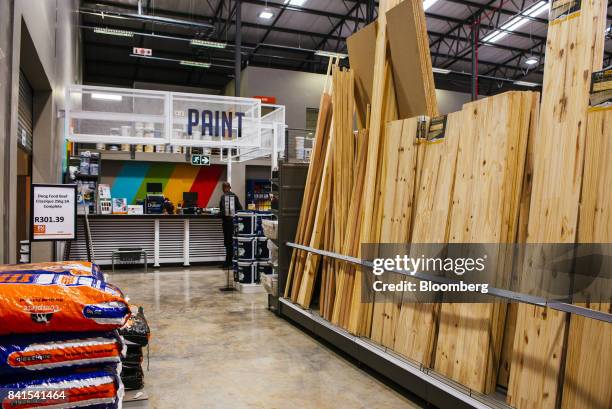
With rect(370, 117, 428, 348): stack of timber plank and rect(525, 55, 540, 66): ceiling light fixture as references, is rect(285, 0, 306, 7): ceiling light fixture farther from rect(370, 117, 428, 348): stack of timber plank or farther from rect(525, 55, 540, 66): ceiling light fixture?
rect(370, 117, 428, 348): stack of timber plank

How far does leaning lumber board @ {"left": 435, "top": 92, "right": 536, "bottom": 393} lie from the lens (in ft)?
8.94

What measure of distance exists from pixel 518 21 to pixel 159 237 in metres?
12.1

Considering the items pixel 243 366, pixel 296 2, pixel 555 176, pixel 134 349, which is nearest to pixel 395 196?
pixel 555 176

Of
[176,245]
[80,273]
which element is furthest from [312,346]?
[176,245]

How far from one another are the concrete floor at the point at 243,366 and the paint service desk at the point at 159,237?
12.0 feet

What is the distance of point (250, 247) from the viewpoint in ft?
23.8

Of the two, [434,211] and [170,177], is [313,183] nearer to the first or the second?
[434,211]

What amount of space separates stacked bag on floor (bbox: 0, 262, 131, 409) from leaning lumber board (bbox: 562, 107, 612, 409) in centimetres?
206

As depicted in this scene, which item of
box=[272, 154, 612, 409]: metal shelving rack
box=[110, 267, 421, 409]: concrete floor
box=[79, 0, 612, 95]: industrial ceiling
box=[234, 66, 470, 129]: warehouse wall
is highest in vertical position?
box=[79, 0, 612, 95]: industrial ceiling

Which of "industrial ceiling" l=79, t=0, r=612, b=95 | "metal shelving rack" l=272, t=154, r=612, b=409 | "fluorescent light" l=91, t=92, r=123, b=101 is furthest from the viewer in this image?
"industrial ceiling" l=79, t=0, r=612, b=95

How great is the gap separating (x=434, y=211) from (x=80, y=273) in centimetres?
231

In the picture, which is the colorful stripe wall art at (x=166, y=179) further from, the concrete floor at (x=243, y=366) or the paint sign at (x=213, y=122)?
the concrete floor at (x=243, y=366)

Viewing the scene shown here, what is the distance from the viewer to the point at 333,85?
4.59 m

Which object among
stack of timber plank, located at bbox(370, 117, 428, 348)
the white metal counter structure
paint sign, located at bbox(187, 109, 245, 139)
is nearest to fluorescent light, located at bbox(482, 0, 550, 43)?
the white metal counter structure
